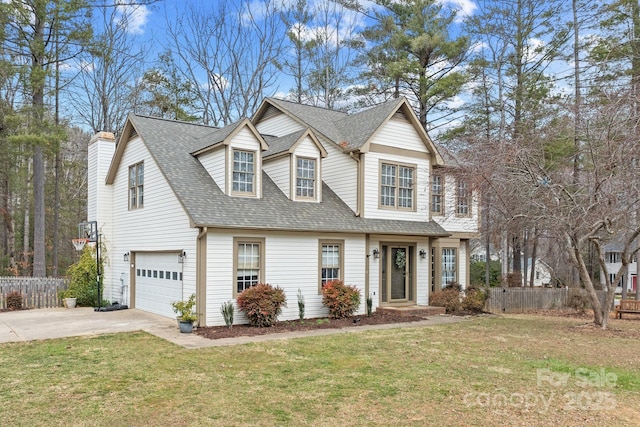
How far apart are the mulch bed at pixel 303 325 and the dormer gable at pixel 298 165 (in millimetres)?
3955

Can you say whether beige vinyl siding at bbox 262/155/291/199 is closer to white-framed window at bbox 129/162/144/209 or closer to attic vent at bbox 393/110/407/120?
white-framed window at bbox 129/162/144/209

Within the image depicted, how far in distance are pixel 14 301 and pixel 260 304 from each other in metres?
9.27

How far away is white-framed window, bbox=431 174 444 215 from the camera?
62.4 feet

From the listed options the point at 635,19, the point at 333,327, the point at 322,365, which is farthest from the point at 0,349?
the point at 635,19

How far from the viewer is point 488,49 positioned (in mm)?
25250

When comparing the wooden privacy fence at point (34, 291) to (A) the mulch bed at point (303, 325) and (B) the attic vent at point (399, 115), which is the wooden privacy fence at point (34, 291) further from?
(B) the attic vent at point (399, 115)

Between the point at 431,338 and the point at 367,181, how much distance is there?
6.22 m

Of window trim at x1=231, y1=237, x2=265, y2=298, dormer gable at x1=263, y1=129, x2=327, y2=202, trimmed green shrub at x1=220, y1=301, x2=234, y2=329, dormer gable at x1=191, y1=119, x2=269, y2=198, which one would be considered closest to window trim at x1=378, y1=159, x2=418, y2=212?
dormer gable at x1=263, y1=129, x2=327, y2=202

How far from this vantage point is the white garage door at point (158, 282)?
46.5 ft

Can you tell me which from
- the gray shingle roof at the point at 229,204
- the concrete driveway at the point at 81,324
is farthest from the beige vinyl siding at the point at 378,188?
the concrete driveway at the point at 81,324

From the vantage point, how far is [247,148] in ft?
48.0

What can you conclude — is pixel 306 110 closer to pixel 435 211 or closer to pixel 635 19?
pixel 435 211

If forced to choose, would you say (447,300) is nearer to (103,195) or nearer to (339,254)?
(339,254)

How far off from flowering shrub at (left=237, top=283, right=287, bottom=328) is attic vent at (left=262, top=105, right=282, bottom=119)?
8.94 meters
